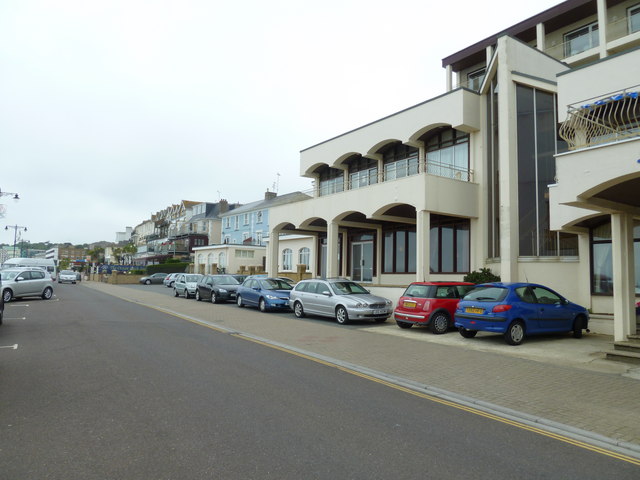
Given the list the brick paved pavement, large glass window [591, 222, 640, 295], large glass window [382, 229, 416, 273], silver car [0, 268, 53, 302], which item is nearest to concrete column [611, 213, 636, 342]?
the brick paved pavement

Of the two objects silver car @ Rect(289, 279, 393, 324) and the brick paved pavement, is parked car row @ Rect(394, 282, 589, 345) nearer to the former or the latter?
the brick paved pavement

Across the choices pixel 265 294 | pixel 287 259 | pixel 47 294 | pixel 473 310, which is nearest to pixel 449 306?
pixel 473 310

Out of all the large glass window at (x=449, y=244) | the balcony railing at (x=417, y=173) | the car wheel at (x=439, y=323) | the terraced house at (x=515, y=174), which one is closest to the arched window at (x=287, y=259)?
the terraced house at (x=515, y=174)

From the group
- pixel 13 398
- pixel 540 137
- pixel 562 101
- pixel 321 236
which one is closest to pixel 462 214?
pixel 540 137

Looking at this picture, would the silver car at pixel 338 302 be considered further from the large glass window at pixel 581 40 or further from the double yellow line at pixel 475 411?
the large glass window at pixel 581 40

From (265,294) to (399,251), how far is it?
7791mm

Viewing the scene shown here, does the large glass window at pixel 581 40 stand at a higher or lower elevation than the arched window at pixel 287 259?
higher

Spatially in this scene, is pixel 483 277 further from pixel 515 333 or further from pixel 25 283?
pixel 25 283

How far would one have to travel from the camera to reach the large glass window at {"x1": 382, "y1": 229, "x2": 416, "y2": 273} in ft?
76.4

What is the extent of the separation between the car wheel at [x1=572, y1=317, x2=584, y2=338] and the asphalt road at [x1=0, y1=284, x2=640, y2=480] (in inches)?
306

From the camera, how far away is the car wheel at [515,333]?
11438mm

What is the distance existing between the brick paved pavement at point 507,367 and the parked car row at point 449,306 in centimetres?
45

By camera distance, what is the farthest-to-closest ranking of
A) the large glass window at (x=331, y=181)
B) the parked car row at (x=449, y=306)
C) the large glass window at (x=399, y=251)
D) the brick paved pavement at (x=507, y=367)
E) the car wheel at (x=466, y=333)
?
the large glass window at (x=331, y=181) < the large glass window at (x=399, y=251) < the car wheel at (x=466, y=333) < the parked car row at (x=449, y=306) < the brick paved pavement at (x=507, y=367)

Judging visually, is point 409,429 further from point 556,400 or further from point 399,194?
point 399,194
